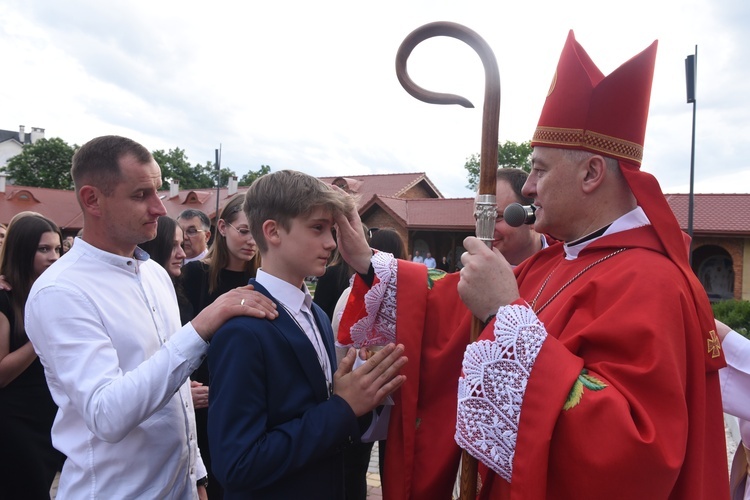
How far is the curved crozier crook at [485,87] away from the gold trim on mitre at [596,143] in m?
0.22

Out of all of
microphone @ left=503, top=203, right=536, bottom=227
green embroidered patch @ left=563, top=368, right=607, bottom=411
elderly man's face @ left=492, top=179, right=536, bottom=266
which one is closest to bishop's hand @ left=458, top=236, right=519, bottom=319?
microphone @ left=503, top=203, right=536, bottom=227

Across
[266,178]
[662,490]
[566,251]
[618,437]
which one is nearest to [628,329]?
Result: [618,437]

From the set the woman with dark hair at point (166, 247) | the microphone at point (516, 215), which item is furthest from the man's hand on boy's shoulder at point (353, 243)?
the woman with dark hair at point (166, 247)

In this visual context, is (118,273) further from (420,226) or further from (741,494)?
(420,226)

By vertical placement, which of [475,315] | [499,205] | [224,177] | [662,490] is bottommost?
[662,490]

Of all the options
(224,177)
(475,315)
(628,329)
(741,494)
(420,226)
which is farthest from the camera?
(224,177)

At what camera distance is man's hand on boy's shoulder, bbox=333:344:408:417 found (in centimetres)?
185

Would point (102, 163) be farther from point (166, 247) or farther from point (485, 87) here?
point (166, 247)

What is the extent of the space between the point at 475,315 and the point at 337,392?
52 centimetres

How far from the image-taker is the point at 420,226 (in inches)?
941

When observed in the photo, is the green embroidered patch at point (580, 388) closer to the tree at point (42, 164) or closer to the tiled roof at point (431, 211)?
the tiled roof at point (431, 211)

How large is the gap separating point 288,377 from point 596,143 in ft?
4.16

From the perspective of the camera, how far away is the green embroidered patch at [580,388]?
4.86ft

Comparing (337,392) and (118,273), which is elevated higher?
(118,273)
